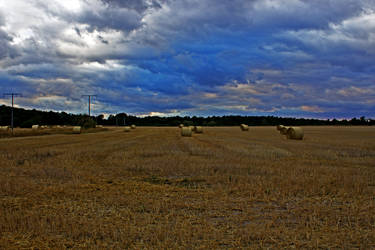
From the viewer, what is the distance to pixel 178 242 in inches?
202

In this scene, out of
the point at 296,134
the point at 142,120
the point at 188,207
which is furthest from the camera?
the point at 142,120

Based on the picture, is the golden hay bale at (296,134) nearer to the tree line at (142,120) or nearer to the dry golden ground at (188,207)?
the dry golden ground at (188,207)

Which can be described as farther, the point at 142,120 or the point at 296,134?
the point at 142,120

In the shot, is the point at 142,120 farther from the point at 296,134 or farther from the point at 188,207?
the point at 188,207

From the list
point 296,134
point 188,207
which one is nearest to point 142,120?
point 296,134

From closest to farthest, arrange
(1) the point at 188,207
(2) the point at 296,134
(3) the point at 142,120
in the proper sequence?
(1) the point at 188,207
(2) the point at 296,134
(3) the point at 142,120

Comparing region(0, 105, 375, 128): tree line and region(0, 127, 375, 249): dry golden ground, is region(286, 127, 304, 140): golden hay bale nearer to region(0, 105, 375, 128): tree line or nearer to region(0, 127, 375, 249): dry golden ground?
region(0, 127, 375, 249): dry golden ground

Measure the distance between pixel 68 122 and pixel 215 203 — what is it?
367 feet

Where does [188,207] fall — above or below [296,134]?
below

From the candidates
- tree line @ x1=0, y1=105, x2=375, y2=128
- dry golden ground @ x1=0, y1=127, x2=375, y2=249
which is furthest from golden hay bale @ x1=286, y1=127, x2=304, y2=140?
tree line @ x1=0, y1=105, x2=375, y2=128

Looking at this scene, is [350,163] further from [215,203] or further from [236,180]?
[215,203]

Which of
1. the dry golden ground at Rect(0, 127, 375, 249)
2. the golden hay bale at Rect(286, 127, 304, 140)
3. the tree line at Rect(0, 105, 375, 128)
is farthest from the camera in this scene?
the tree line at Rect(0, 105, 375, 128)

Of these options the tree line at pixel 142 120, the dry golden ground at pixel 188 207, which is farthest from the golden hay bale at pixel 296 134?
the tree line at pixel 142 120

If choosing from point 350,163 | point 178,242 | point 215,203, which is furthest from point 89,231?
point 350,163
